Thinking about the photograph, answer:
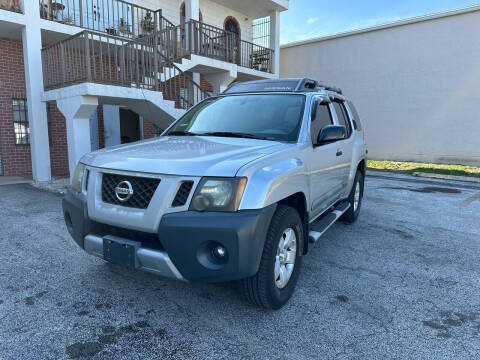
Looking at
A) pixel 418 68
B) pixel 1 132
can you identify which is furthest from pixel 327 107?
pixel 418 68

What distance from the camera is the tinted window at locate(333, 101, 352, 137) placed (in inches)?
176

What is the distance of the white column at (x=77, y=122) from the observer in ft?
23.4

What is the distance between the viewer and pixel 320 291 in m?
3.06

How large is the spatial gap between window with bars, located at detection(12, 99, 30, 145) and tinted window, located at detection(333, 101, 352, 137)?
27.8 feet

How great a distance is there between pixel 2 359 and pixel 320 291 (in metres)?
Answer: 2.35

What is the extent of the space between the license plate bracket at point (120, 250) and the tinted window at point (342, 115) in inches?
121

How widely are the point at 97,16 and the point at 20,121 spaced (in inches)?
141

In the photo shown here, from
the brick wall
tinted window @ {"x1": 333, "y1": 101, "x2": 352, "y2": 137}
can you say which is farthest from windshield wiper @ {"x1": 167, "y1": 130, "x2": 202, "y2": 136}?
the brick wall

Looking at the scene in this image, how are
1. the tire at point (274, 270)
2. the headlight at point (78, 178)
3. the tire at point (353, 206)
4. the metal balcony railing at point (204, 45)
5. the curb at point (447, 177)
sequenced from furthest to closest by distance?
the curb at point (447, 177) → the metal balcony railing at point (204, 45) → the tire at point (353, 206) → the headlight at point (78, 178) → the tire at point (274, 270)

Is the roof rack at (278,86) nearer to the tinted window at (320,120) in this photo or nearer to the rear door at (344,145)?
the tinted window at (320,120)

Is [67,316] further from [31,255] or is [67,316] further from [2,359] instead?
[31,255]

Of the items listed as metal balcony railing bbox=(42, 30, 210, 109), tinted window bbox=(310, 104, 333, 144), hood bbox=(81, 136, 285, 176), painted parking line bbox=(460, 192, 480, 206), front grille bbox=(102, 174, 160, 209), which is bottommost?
painted parking line bbox=(460, 192, 480, 206)

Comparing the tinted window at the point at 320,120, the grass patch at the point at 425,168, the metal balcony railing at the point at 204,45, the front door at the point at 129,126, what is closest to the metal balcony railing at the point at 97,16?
the metal balcony railing at the point at 204,45

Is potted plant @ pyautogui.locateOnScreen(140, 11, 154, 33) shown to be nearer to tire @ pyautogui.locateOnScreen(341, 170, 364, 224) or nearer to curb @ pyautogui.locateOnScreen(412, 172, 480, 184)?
tire @ pyautogui.locateOnScreen(341, 170, 364, 224)
